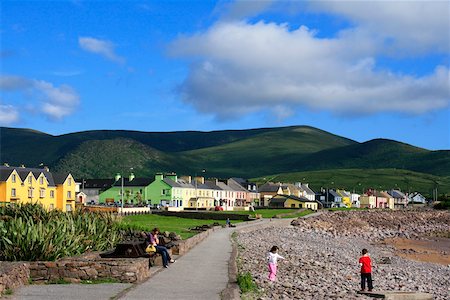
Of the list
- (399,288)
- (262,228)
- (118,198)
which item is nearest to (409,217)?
(118,198)

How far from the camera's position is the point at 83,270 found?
19969mm

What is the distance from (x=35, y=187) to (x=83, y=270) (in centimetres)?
7004

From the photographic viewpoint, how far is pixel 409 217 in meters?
129

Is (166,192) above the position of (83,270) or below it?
above

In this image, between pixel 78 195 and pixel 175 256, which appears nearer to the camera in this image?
pixel 175 256

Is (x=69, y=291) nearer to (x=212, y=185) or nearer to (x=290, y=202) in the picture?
(x=212, y=185)

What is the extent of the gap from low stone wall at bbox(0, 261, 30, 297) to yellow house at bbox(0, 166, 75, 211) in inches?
2173

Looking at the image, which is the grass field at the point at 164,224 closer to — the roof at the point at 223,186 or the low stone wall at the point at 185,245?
the low stone wall at the point at 185,245

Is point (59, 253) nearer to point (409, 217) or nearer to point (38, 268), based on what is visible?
point (38, 268)

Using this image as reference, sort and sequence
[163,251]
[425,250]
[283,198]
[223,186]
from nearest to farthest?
[163,251]
[425,250]
[223,186]
[283,198]

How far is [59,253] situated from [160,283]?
5099 mm

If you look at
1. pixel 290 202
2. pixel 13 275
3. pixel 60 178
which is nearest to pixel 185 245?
pixel 13 275

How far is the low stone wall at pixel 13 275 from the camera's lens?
56.8 feet

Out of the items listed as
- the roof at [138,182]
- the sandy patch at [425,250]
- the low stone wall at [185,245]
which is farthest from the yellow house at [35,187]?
the sandy patch at [425,250]
